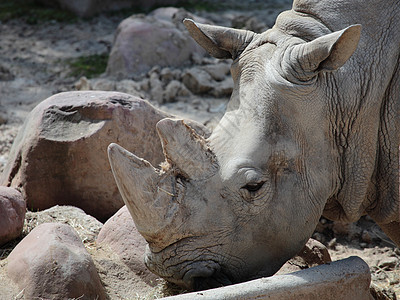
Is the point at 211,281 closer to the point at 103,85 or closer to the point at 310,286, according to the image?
the point at 310,286

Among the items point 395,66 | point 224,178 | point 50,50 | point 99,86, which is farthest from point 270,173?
point 50,50

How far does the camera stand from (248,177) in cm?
347

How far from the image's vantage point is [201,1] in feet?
44.1

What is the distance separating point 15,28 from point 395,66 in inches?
349

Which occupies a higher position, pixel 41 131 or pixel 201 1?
pixel 41 131

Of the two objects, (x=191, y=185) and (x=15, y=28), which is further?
(x=15, y=28)

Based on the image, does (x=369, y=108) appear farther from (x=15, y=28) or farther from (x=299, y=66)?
(x=15, y=28)

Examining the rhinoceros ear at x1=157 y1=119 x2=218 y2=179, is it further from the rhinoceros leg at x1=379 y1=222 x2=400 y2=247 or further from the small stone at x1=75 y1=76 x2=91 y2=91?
the small stone at x1=75 y1=76 x2=91 y2=91

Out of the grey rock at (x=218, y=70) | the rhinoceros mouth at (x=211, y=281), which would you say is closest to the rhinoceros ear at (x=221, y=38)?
the rhinoceros mouth at (x=211, y=281)

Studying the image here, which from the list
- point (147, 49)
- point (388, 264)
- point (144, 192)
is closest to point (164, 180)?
point (144, 192)

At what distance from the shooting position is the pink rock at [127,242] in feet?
14.5

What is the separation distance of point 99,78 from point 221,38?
17.2ft

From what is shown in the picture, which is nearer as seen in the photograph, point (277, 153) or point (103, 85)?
point (277, 153)

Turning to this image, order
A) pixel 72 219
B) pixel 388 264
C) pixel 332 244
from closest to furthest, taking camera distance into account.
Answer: pixel 72 219 → pixel 388 264 → pixel 332 244
